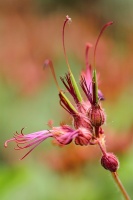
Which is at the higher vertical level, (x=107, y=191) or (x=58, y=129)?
(x=58, y=129)

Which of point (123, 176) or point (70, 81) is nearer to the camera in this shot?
point (70, 81)

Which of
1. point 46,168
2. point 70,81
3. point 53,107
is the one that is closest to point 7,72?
point 53,107

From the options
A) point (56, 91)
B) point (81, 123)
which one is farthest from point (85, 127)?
point (56, 91)

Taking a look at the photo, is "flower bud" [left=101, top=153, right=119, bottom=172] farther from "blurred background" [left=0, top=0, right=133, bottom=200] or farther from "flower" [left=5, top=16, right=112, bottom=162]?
"blurred background" [left=0, top=0, right=133, bottom=200]

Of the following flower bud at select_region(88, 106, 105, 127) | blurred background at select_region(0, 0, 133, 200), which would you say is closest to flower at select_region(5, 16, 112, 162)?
flower bud at select_region(88, 106, 105, 127)

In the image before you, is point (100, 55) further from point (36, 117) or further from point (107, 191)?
point (107, 191)

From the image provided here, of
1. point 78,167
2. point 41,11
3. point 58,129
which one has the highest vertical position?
point 58,129
